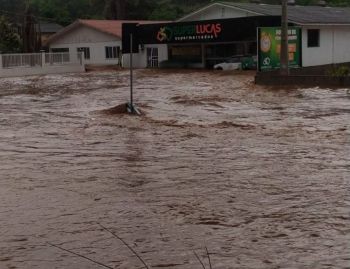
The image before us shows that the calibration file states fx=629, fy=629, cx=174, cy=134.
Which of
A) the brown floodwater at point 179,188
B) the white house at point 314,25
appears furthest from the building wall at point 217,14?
the brown floodwater at point 179,188

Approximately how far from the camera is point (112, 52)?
53.9m

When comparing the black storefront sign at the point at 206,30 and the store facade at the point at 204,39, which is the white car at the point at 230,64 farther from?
the black storefront sign at the point at 206,30

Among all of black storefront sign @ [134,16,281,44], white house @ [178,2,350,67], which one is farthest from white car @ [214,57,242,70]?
white house @ [178,2,350,67]

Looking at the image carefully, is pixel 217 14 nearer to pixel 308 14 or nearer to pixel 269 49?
pixel 308 14

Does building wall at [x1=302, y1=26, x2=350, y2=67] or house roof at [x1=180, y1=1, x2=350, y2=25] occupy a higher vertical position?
house roof at [x1=180, y1=1, x2=350, y2=25]

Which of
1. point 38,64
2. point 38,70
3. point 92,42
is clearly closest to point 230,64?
point 38,70

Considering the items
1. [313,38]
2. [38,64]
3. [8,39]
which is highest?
[8,39]

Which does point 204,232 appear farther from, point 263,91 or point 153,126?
point 263,91

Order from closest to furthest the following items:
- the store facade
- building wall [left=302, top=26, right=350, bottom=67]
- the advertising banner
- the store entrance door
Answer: the advertising banner < building wall [left=302, top=26, right=350, bottom=67] < the store facade < the store entrance door

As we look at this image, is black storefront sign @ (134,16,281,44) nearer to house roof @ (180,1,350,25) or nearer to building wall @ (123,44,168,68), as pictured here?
house roof @ (180,1,350,25)

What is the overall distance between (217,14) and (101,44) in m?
11.9

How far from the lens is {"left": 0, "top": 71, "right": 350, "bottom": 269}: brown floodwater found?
20.6ft

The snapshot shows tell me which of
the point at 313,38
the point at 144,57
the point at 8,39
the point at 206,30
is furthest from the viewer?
the point at 144,57

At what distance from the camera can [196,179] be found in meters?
9.64
